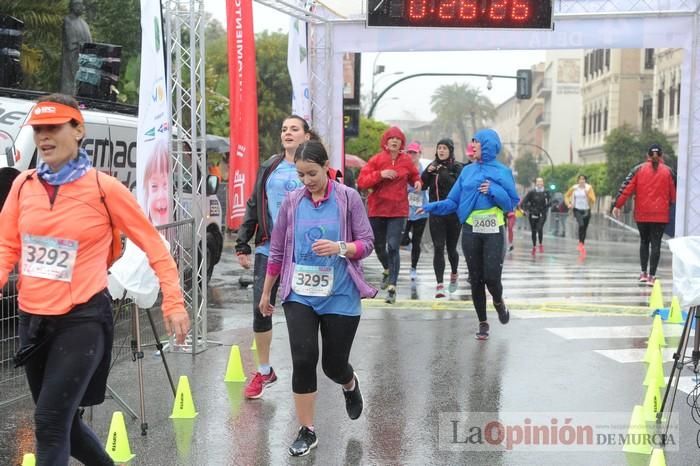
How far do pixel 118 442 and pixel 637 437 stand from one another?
125 inches

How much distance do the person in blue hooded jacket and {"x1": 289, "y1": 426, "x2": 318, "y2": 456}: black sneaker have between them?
13.0 ft

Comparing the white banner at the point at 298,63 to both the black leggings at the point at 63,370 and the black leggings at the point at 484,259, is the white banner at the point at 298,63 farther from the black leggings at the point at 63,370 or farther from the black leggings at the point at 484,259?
the black leggings at the point at 63,370

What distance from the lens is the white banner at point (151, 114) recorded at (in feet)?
27.4

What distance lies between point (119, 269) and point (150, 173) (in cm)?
267

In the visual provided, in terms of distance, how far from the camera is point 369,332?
10.2 metres

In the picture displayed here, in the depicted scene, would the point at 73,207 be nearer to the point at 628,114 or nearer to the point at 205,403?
the point at 205,403

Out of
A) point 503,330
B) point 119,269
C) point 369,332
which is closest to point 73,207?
point 119,269

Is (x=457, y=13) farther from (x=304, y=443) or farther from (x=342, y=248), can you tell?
(x=304, y=443)

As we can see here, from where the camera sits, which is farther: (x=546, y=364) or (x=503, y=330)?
(x=503, y=330)

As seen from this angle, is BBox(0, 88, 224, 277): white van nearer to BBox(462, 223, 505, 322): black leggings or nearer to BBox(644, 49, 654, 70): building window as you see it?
BBox(462, 223, 505, 322): black leggings

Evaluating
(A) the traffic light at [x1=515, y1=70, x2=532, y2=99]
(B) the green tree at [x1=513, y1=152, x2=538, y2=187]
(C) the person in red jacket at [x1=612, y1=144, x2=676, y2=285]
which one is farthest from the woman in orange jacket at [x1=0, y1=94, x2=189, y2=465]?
(B) the green tree at [x1=513, y1=152, x2=538, y2=187]

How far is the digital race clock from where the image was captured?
40.7 ft

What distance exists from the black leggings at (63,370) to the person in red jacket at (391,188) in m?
7.84

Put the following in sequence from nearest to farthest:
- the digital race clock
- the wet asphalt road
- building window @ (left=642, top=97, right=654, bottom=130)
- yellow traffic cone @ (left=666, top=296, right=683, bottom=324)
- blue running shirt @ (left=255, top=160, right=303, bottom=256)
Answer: the wet asphalt road → blue running shirt @ (left=255, top=160, right=303, bottom=256) → yellow traffic cone @ (left=666, top=296, right=683, bottom=324) → the digital race clock → building window @ (left=642, top=97, right=654, bottom=130)
